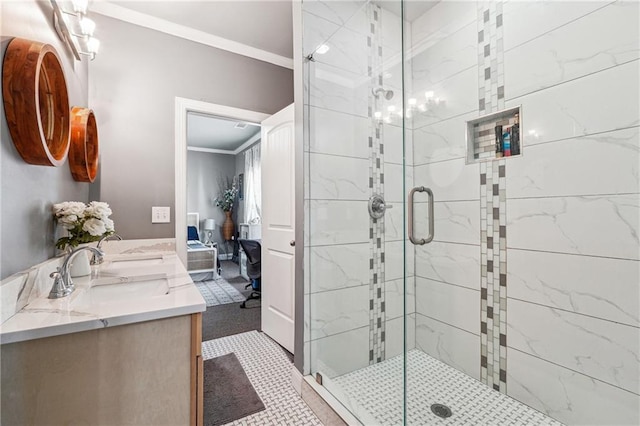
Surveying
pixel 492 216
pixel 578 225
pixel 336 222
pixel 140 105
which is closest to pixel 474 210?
pixel 492 216

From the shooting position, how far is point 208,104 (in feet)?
7.77

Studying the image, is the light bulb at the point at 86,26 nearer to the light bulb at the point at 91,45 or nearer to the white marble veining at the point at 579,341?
the light bulb at the point at 91,45

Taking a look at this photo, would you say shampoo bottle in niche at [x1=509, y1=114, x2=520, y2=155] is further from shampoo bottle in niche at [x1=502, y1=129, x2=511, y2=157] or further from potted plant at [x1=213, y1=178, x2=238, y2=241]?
potted plant at [x1=213, y1=178, x2=238, y2=241]

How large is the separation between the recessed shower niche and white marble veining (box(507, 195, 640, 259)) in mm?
313

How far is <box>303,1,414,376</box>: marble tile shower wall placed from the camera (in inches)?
69.9

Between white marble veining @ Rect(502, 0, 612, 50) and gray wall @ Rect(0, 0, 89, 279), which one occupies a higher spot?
white marble veining @ Rect(502, 0, 612, 50)

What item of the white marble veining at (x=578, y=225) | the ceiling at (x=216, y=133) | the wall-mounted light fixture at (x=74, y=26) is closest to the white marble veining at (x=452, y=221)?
the white marble veining at (x=578, y=225)

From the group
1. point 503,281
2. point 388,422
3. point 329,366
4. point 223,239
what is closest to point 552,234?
point 503,281

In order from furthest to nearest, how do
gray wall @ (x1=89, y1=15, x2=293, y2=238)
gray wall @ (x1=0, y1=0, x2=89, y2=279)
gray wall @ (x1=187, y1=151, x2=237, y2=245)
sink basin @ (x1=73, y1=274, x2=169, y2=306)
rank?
gray wall @ (x1=187, y1=151, x2=237, y2=245) → gray wall @ (x1=89, y1=15, x2=293, y2=238) → sink basin @ (x1=73, y1=274, x2=169, y2=306) → gray wall @ (x1=0, y1=0, x2=89, y2=279)

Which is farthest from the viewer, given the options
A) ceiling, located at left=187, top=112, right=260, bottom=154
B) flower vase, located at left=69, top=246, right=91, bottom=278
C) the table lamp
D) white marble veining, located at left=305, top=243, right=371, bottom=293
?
the table lamp

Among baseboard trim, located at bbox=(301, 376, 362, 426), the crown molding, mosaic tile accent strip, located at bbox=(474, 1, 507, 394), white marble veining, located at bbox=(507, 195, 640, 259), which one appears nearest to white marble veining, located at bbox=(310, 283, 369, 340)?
baseboard trim, located at bbox=(301, 376, 362, 426)

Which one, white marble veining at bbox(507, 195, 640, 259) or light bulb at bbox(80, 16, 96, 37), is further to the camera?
light bulb at bbox(80, 16, 96, 37)

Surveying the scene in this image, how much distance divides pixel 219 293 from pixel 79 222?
2766 mm

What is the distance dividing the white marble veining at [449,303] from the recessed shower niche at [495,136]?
866 millimetres
